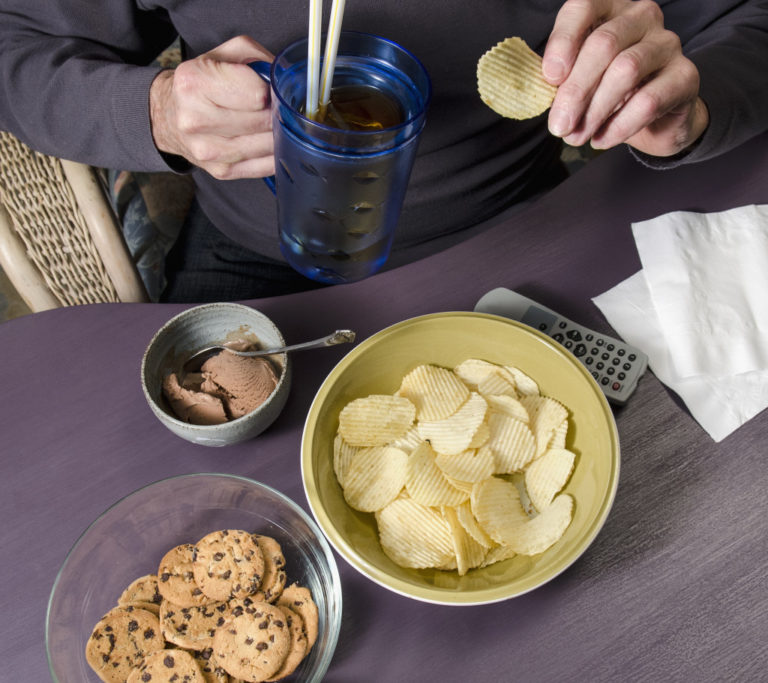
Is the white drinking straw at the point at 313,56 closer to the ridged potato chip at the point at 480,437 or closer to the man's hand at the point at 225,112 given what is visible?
the man's hand at the point at 225,112

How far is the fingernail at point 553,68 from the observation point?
655mm

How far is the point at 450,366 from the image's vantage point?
77 centimetres

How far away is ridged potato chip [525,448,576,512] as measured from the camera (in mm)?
676

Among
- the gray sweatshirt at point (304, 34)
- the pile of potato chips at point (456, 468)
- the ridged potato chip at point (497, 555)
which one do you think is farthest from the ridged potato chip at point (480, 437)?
the gray sweatshirt at point (304, 34)

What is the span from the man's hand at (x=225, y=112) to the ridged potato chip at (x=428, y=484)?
0.38 meters

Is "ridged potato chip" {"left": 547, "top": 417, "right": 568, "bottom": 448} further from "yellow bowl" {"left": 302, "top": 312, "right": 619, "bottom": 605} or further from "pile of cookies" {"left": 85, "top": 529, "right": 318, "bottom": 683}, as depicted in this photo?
"pile of cookies" {"left": 85, "top": 529, "right": 318, "bottom": 683}

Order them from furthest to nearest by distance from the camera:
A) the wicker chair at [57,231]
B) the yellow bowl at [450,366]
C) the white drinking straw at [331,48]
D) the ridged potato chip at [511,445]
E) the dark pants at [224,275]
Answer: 1. the dark pants at [224,275]
2. the wicker chair at [57,231]
3. the ridged potato chip at [511,445]
4. the yellow bowl at [450,366]
5. the white drinking straw at [331,48]

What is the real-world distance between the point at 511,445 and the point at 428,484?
0.34ft

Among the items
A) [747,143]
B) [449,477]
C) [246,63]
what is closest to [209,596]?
[449,477]

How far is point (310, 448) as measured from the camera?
25.1 inches

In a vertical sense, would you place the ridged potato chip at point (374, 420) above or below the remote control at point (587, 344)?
above

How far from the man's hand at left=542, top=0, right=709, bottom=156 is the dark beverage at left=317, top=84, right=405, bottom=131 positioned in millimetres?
190

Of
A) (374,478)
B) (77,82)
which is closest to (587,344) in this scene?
(374,478)

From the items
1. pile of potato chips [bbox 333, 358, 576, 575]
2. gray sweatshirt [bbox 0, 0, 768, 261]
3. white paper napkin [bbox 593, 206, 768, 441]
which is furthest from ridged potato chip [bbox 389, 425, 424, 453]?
gray sweatshirt [bbox 0, 0, 768, 261]
